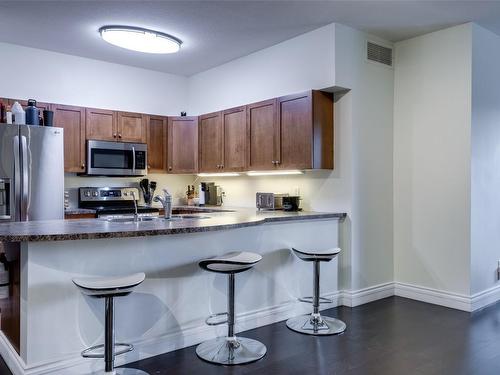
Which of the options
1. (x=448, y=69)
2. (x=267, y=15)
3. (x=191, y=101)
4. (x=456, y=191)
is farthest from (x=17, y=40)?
(x=456, y=191)

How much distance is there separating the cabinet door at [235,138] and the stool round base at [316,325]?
1983 millimetres

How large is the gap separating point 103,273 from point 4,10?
2.71 m

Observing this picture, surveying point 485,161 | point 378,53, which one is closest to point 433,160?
point 485,161

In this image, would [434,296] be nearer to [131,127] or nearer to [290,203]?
[290,203]

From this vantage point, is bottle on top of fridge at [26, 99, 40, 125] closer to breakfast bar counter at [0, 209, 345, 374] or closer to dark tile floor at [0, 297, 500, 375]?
breakfast bar counter at [0, 209, 345, 374]

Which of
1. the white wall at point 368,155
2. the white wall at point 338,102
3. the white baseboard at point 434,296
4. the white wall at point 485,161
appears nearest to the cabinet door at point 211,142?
the white wall at point 338,102

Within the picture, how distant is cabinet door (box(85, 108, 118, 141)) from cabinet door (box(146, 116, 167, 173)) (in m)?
0.48

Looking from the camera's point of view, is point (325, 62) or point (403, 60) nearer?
point (325, 62)

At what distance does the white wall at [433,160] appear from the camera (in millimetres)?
3994

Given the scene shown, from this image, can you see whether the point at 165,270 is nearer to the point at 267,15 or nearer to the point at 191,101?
the point at 267,15

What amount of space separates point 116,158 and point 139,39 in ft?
5.07

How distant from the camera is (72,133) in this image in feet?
16.1

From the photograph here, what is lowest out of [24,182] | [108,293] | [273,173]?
[108,293]

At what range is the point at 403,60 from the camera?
448 cm
